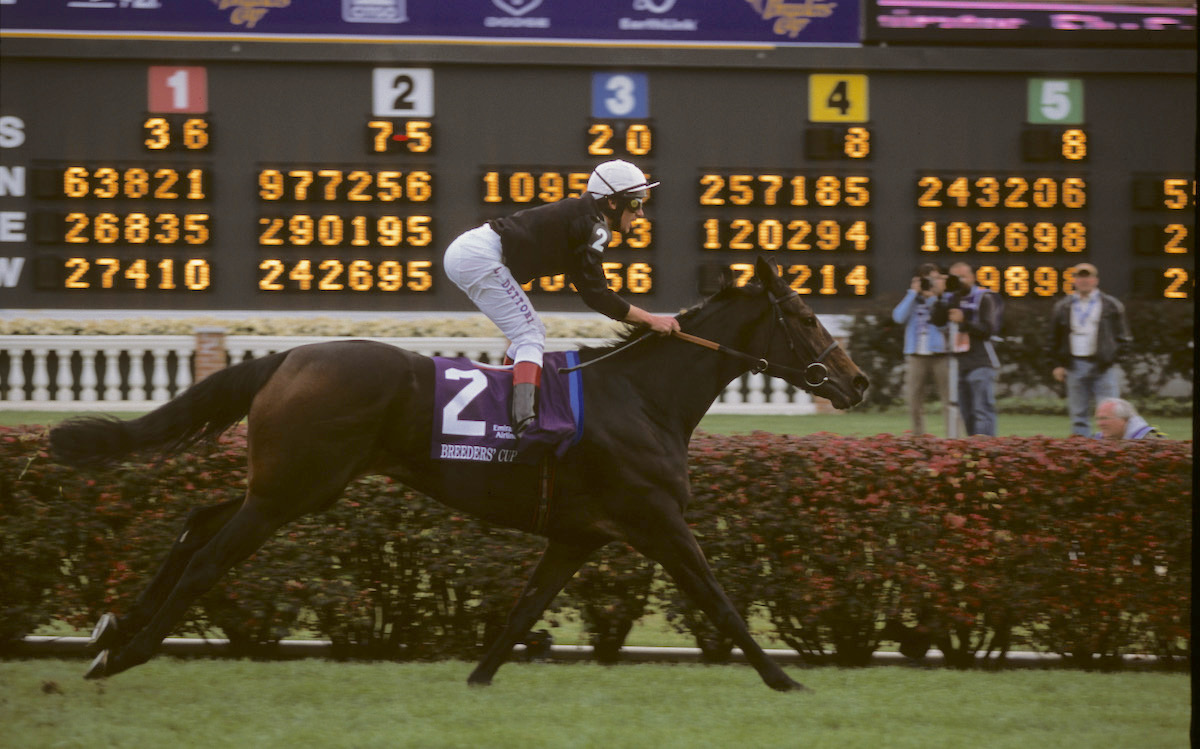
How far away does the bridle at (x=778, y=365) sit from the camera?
15.0 feet

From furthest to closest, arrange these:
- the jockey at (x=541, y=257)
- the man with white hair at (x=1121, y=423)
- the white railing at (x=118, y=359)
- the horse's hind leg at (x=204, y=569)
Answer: the white railing at (x=118, y=359) → the man with white hair at (x=1121, y=423) → the jockey at (x=541, y=257) → the horse's hind leg at (x=204, y=569)

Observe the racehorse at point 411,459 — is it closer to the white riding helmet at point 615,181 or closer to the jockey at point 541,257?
the jockey at point 541,257

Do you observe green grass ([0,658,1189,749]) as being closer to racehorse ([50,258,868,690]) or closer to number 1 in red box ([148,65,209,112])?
racehorse ([50,258,868,690])

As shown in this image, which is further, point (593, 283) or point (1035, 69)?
point (1035, 69)

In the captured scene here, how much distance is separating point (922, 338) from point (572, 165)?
5.13 m

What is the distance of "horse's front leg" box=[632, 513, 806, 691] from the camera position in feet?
13.8

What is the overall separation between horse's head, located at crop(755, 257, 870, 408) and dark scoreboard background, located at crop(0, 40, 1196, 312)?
337 inches

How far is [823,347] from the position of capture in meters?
4.63

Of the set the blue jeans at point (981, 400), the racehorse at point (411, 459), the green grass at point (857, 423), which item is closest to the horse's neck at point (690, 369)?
the racehorse at point (411, 459)

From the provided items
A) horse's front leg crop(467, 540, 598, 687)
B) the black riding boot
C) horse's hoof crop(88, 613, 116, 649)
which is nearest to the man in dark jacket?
horse's front leg crop(467, 540, 598, 687)

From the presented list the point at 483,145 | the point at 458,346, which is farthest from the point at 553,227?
the point at 483,145

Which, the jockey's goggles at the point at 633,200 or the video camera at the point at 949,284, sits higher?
the jockey's goggles at the point at 633,200

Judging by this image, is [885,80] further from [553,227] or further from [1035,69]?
[553,227]

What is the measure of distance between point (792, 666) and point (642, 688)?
0.78m
